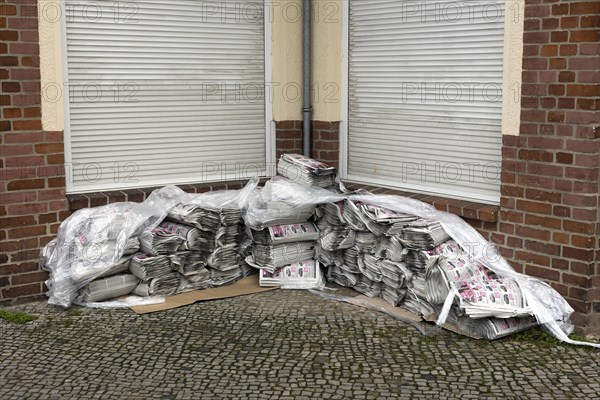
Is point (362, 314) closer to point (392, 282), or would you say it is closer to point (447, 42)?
point (392, 282)

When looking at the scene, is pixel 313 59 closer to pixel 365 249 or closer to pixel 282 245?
pixel 282 245

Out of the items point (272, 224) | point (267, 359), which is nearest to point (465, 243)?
point (272, 224)

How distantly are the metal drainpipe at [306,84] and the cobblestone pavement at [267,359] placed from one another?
2.06 meters

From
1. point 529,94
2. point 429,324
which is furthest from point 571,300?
Answer: point 529,94

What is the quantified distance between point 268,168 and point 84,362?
3147mm

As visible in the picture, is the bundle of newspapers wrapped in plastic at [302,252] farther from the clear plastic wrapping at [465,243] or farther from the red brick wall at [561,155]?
the red brick wall at [561,155]

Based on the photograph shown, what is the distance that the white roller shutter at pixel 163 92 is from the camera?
6891 millimetres

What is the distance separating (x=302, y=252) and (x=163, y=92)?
184 cm

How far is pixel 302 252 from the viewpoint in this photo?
23.1 ft

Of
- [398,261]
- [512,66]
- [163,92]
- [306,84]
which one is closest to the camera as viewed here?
[512,66]

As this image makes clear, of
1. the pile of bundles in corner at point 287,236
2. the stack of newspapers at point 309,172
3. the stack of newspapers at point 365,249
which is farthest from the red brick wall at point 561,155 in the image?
the pile of bundles in corner at point 287,236

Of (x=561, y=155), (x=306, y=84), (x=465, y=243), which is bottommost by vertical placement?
(x=465, y=243)

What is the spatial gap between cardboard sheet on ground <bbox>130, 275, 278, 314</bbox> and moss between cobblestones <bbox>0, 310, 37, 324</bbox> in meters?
0.75

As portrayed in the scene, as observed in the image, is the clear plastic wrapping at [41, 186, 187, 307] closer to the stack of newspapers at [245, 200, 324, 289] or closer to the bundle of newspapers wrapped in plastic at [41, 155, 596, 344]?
the bundle of newspapers wrapped in plastic at [41, 155, 596, 344]
